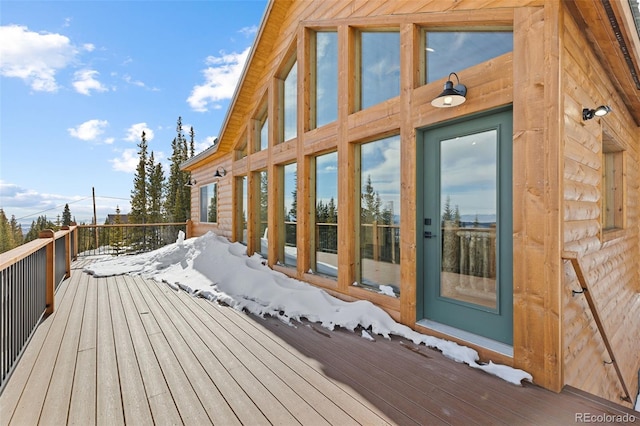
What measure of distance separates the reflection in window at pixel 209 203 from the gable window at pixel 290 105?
404cm

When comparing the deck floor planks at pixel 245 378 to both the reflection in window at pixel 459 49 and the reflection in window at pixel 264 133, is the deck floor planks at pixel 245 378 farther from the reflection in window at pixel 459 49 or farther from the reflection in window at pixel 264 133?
the reflection in window at pixel 264 133

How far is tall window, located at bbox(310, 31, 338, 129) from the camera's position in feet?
14.3

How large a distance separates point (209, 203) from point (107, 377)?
7.45 metres

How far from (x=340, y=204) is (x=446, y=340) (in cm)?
196

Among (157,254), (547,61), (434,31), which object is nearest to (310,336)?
(547,61)

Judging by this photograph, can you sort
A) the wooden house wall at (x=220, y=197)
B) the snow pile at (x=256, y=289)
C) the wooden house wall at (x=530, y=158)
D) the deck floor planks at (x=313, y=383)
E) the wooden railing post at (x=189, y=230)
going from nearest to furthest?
the deck floor planks at (x=313, y=383)
the wooden house wall at (x=530, y=158)
the snow pile at (x=256, y=289)
the wooden house wall at (x=220, y=197)
the wooden railing post at (x=189, y=230)

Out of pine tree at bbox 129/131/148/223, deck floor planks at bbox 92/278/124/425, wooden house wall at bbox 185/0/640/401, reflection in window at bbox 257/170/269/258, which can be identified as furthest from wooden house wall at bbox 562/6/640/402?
pine tree at bbox 129/131/148/223

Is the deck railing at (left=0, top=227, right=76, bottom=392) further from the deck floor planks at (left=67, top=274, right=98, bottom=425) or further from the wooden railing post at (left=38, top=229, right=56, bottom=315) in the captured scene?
the deck floor planks at (left=67, top=274, right=98, bottom=425)

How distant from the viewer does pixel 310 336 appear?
2.97 m

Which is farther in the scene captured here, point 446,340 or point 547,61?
point 446,340

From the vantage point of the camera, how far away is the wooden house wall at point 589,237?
2352 mm

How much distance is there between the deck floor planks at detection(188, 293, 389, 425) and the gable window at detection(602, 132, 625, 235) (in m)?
4.60

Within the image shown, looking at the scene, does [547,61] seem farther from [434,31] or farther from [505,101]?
[434,31]

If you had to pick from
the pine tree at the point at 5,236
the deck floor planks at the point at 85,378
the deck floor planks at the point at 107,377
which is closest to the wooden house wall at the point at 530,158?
the deck floor planks at the point at 107,377
